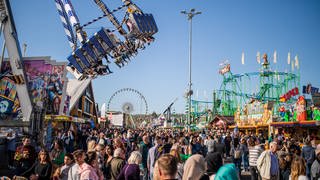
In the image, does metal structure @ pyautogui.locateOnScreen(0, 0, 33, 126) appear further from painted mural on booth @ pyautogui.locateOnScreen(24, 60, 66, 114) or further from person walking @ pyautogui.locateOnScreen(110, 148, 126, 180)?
painted mural on booth @ pyautogui.locateOnScreen(24, 60, 66, 114)

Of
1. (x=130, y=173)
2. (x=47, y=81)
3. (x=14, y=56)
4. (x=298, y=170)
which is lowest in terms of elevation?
(x=130, y=173)

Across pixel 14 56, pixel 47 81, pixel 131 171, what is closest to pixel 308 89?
pixel 47 81

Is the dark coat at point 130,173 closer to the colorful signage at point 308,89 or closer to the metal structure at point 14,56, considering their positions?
the metal structure at point 14,56

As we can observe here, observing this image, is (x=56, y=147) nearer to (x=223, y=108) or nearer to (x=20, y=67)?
(x=20, y=67)

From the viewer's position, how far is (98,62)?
16.4 meters

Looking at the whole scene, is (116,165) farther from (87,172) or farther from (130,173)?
(87,172)

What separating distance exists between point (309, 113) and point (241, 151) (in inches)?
456

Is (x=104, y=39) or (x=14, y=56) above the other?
(x=104, y=39)

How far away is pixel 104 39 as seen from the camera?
1552cm

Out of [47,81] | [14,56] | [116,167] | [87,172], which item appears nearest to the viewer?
A: [87,172]

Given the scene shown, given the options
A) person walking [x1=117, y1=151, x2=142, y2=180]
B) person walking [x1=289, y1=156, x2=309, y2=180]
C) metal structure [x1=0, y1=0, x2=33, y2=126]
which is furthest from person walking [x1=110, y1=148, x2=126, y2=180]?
metal structure [x1=0, y1=0, x2=33, y2=126]

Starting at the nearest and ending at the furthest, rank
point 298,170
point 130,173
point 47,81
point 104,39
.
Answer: point 298,170
point 130,173
point 104,39
point 47,81

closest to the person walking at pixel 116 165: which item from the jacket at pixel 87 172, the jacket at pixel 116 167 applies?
the jacket at pixel 116 167

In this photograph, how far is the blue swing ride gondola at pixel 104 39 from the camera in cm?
1551
